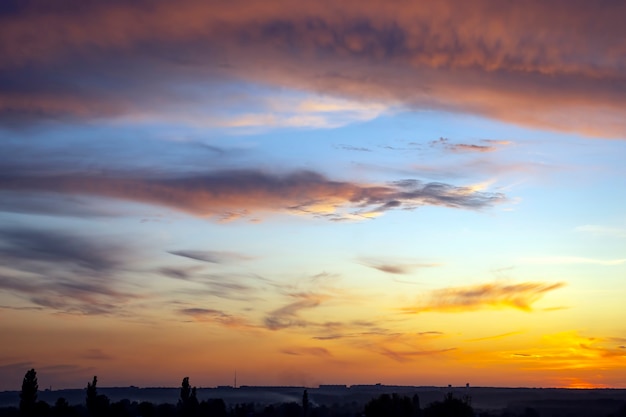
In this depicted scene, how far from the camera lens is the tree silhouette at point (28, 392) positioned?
138500mm

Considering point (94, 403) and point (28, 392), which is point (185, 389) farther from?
point (28, 392)

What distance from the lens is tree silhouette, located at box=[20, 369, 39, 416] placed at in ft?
454

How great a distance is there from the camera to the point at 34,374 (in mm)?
140250

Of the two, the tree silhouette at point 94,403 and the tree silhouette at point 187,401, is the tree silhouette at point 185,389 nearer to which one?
the tree silhouette at point 187,401

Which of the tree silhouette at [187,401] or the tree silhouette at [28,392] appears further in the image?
the tree silhouette at [187,401]

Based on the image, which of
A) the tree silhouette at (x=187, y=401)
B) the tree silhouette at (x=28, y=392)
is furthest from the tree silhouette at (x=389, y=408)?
the tree silhouette at (x=28, y=392)

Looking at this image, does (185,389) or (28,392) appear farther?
(185,389)

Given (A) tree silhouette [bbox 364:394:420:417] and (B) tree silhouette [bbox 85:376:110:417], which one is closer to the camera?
(A) tree silhouette [bbox 364:394:420:417]

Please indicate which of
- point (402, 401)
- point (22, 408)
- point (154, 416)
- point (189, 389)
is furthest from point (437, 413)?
point (154, 416)

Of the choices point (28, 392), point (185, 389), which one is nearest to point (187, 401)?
point (185, 389)

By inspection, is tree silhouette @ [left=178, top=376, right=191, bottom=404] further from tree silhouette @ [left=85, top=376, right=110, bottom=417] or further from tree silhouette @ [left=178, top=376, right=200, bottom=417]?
tree silhouette @ [left=85, top=376, right=110, bottom=417]

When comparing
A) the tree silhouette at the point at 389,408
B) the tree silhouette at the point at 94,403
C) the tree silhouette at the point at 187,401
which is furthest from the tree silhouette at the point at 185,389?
the tree silhouette at the point at 389,408

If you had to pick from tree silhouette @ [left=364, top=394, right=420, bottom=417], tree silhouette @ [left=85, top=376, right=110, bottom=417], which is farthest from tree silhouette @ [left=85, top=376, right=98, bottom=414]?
tree silhouette @ [left=364, top=394, right=420, bottom=417]

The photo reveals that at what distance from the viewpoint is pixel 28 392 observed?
139m
